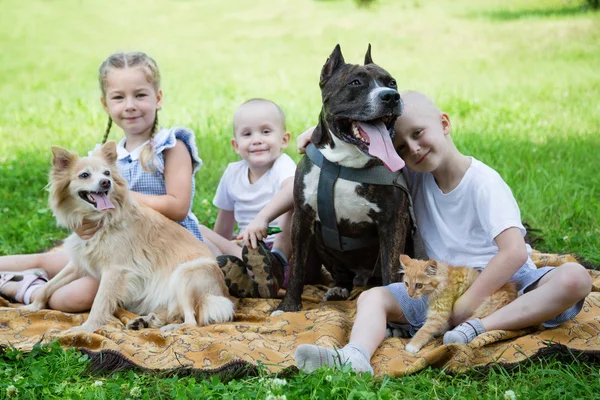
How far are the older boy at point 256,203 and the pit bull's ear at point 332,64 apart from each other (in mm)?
813

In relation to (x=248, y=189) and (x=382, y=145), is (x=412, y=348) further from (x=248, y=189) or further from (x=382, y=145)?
(x=248, y=189)

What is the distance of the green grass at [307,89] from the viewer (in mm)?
3117

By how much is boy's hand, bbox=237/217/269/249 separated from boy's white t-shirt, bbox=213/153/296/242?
0.60 meters

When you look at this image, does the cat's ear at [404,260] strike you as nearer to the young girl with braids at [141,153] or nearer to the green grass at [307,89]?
the green grass at [307,89]

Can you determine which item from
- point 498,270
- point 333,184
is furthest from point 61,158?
point 498,270

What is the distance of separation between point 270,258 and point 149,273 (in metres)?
0.73

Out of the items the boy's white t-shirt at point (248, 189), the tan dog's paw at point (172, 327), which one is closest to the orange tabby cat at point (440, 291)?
the tan dog's paw at point (172, 327)

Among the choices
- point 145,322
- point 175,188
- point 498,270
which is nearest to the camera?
point 498,270

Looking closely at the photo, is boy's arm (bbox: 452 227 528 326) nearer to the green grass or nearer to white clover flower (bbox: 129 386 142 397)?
the green grass

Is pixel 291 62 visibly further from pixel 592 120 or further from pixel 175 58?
pixel 592 120

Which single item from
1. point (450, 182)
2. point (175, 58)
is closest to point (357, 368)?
point (450, 182)

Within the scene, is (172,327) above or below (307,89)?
below

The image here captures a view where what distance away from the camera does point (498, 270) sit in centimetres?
340

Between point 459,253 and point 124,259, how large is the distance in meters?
1.87
